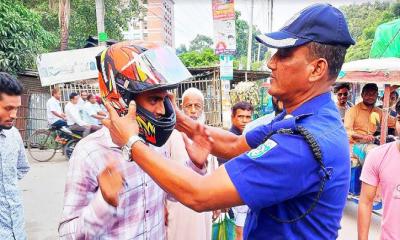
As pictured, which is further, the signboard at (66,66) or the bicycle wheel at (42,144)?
the signboard at (66,66)

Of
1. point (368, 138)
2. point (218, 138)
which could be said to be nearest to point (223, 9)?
point (368, 138)

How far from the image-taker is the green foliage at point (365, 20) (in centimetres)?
3131

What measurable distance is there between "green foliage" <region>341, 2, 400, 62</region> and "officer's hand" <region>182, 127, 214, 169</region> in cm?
2209

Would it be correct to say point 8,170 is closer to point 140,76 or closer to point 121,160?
point 121,160

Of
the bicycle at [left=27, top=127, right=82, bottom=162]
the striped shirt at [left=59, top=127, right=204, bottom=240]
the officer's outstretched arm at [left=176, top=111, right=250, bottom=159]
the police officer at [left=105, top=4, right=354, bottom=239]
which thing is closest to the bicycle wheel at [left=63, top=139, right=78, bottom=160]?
the bicycle at [left=27, top=127, right=82, bottom=162]

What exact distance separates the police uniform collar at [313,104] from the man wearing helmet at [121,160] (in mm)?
486

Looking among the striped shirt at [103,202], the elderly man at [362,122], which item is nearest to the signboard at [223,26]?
the elderly man at [362,122]

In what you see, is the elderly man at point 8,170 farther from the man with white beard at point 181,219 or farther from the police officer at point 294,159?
the police officer at point 294,159

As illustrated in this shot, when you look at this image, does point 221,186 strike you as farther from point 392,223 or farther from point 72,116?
point 72,116

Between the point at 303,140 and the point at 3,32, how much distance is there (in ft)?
32.9

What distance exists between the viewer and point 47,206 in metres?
5.76

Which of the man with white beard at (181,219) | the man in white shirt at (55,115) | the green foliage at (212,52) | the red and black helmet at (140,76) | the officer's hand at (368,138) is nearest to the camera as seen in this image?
the red and black helmet at (140,76)

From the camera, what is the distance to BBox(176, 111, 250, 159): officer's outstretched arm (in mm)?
1921

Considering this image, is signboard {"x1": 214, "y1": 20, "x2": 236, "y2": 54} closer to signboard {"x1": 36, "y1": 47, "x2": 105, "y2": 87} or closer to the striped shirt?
signboard {"x1": 36, "y1": 47, "x2": 105, "y2": 87}
